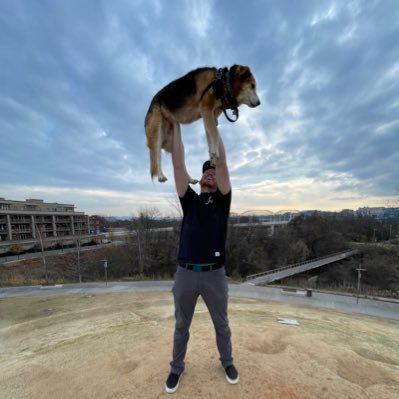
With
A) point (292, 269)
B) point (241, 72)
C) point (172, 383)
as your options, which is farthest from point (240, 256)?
point (241, 72)

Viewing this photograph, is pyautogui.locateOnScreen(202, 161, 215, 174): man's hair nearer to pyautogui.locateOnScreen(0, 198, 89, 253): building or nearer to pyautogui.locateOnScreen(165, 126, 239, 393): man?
pyautogui.locateOnScreen(165, 126, 239, 393): man

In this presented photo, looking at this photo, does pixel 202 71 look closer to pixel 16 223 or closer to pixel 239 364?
pixel 239 364

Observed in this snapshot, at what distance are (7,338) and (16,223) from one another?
40.3 meters

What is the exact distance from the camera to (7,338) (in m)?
5.19

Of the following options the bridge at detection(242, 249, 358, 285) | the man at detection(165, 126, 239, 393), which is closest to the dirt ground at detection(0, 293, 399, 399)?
the man at detection(165, 126, 239, 393)

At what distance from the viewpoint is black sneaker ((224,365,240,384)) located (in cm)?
257

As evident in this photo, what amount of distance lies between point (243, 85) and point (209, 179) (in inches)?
37.1

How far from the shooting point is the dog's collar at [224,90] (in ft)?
6.53

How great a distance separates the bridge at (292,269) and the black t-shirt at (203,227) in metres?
16.1

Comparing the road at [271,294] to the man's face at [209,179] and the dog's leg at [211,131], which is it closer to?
the man's face at [209,179]

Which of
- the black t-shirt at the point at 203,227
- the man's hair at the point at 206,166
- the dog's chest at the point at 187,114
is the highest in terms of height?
the dog's chest at the point at 187,114

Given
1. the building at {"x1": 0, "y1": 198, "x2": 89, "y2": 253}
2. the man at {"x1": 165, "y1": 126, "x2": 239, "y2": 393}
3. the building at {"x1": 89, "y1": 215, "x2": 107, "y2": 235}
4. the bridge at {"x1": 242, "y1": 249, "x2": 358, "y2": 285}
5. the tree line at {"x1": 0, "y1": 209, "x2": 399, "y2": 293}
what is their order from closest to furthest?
the man at {"x1": 165, "y1": 126, "x2": 239, "y2": 393}
the bridge at {"x1": 242, "y1": 249, "x2": 358, "y2": 285}
the tree line at {"x1": 0, "y1": 209, "x2": 399, "y2": 293}
the building at {"x1": 0, "y1": 198, "x2": 89, "y2": 253}
the building at {"x1": 89, "y1": 215, "x2": 107, "y2": 235}

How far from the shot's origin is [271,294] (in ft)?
33.6

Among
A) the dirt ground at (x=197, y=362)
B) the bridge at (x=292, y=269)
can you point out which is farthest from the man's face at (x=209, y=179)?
the bridge at (x=292, y=269)
